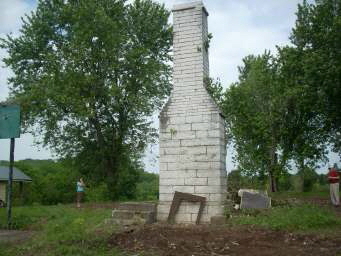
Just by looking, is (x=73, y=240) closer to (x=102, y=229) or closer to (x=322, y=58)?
(x=102, y=229)

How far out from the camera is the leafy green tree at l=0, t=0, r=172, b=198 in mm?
25922

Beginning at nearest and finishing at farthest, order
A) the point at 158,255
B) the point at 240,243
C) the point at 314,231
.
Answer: the point at 158,255, the point at 240,243, the point at 314,231

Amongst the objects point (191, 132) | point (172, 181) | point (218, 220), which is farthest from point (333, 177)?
point (172, 181)

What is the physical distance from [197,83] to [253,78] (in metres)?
19.4

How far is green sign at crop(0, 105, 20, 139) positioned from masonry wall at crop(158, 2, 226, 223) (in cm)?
514

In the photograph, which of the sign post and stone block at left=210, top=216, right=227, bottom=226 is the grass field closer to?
stone block at left=210, top=216, right=227, bottom=226

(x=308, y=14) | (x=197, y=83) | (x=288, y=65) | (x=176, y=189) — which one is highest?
(x=308, y=14)

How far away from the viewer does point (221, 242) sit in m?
8.55

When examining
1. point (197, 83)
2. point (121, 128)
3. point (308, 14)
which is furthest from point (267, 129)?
point (197, 83)

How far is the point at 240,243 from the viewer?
8461 millimetres

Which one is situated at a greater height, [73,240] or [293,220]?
[293,220]

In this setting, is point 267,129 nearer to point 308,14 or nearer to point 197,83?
point 308,14

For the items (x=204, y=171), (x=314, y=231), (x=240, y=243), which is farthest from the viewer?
(x=204, y=171)

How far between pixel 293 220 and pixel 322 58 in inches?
554
